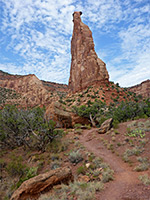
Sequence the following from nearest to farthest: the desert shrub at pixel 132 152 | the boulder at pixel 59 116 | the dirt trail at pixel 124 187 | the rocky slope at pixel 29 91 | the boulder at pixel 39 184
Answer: the dirt trail at pixel 124 187, the boulder at pixel 39 184, the desert shrub at pixel 132 152, the boulder at pixel 59 116, the rocky slope at pixel 29 91

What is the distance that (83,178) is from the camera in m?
5.47

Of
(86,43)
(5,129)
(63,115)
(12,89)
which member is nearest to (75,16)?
(86,43)

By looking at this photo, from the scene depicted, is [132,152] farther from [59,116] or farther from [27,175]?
[59,116]

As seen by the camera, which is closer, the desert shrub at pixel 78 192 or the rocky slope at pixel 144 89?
the desert shrub at pixel 78 192

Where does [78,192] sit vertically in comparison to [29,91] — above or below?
below

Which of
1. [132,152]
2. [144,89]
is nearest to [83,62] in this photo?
[144,89]

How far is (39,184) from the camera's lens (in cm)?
455

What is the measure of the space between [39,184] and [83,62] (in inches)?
1539

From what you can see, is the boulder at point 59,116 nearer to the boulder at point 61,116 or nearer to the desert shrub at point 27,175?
the boulder at point 61,116

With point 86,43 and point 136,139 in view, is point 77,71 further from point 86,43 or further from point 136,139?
point 136,139

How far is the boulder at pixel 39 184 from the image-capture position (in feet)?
14.2

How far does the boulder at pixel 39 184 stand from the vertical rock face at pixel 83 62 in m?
34.1

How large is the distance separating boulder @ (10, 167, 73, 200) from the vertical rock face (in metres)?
34.1

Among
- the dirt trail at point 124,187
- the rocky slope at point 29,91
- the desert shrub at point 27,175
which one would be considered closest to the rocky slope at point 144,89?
the rocky slope at point 29,91
